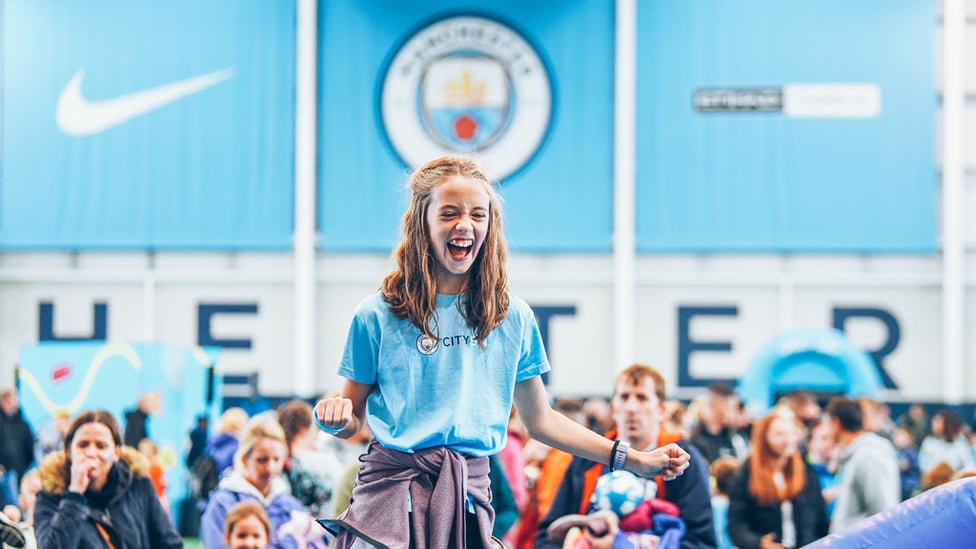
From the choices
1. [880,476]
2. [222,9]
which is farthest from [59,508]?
[222,9]

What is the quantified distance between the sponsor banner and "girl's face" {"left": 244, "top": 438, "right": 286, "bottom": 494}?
11.0 m

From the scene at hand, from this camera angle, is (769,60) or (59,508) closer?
(59,508)

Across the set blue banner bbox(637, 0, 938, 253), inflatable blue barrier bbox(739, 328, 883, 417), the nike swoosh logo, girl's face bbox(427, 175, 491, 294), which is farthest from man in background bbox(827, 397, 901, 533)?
Answer: the nike swoosh logo

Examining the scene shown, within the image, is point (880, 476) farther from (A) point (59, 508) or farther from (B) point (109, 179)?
(B) point (109, 179)

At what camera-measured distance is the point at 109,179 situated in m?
16.6

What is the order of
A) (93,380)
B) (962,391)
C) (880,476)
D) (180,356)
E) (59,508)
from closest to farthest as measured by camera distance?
(59,508) → (880,476) → (93,380) → (180,356) → (962,391)

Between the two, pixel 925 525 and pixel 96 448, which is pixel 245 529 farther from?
pixel 925 525

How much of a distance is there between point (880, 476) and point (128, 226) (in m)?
13.0

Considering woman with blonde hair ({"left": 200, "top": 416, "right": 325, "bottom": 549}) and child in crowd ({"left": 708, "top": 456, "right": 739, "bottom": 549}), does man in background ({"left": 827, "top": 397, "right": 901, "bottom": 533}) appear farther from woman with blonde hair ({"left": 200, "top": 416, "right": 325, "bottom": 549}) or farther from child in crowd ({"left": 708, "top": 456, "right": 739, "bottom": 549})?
woman with blonde hair ({"left": 200, "top": 416, "right": 325, "bottom": 549})

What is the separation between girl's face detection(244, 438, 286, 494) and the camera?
17.9 feet

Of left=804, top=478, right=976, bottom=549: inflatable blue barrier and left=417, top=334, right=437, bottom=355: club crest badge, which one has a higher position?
left=417, top=334, right=437, bottom=355: club crest badge

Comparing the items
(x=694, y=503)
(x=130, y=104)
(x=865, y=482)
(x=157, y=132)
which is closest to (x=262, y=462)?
(x=694, y=503)

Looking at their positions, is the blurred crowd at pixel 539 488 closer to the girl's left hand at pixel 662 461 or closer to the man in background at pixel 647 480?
the man in background at pixel 647 480

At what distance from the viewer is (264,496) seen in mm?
5473
